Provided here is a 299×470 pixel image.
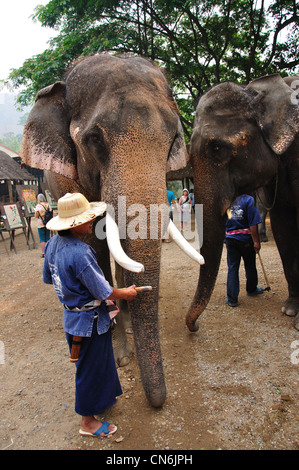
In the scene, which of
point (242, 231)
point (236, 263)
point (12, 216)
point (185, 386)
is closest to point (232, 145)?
point (242, 231)

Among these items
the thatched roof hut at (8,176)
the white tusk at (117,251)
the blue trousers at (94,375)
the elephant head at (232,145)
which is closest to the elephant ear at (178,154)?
the elephant head at (232,145)

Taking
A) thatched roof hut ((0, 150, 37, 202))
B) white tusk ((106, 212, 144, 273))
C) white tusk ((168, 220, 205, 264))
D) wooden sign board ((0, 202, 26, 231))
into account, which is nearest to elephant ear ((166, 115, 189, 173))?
white tusk ((168, 220, 205, 264))

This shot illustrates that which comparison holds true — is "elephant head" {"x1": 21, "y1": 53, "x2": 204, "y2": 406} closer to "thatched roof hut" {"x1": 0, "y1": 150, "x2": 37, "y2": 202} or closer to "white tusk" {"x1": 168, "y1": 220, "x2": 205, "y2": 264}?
"white tusk" {"x1": 168, "y1": 220, "x2": 205, "y2": 264}

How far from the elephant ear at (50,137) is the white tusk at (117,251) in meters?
1.01

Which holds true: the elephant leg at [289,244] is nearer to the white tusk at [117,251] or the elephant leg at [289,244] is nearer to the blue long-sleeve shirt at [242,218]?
the blue long-sleeve shirt at [242,218]

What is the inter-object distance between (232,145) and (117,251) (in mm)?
1813

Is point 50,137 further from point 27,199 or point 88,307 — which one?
point 27,199

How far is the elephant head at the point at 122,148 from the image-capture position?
8.09ft

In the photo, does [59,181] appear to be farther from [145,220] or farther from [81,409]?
[81,409]

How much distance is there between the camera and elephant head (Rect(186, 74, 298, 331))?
348 cm

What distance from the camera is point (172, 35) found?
12.6 meters

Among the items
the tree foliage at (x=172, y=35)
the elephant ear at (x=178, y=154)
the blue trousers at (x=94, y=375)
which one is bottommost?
the blue trousers at (x=94, y=375)

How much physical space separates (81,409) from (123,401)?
466mm

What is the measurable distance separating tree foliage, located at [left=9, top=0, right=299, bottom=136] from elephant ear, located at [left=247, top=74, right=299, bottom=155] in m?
8.67
